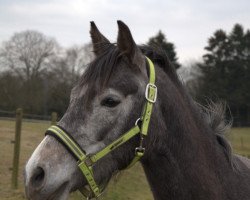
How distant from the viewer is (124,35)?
2.59 meters

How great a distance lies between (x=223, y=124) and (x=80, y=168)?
64.4 inches

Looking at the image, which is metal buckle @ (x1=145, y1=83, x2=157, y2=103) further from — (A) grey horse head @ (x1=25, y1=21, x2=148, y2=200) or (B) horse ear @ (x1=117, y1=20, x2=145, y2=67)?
(B) horse ear @ (x1=117, y1=20, x2=145, y2=67)

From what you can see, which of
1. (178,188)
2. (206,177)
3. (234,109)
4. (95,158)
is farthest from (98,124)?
(234,109)

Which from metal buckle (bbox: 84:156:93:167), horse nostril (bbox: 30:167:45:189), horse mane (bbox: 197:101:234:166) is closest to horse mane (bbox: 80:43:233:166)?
horse mane (bbox: 197:101:234:166)

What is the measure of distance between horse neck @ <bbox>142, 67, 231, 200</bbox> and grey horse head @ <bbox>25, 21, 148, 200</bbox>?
0.22m

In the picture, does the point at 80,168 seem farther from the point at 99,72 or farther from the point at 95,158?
the point at 99,72

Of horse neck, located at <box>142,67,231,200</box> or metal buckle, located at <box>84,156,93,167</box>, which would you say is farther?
horse neck, located at <box>142,67,231,200</box>

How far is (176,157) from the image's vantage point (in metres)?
2.85

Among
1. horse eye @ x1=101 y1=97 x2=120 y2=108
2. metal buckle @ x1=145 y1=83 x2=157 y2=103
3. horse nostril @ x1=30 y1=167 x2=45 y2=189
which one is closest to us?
horse nostril @ x1=30 y1=167 x2=45 y2=189

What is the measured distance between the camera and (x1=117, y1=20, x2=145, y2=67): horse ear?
101 inches

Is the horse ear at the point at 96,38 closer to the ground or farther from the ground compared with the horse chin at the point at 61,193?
farther from the ground

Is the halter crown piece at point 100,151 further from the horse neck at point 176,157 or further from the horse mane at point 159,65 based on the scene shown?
the horse mane at point 159,65

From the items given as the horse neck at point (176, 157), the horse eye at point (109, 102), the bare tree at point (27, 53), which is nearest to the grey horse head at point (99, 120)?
the horse eye at point (109, 102)

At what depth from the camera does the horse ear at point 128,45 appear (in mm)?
2559
